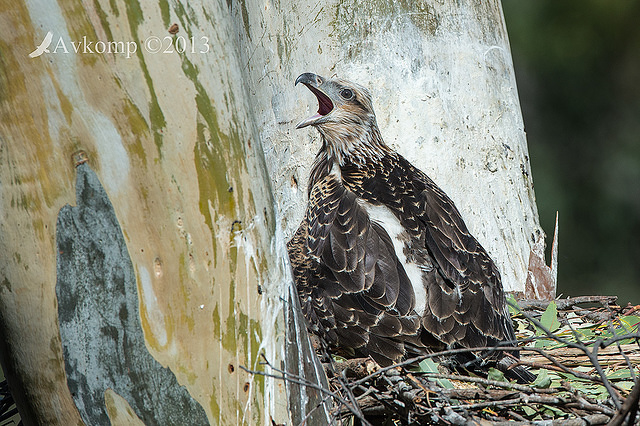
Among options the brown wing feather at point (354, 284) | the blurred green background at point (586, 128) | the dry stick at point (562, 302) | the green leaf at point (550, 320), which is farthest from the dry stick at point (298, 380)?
the blurred green background at point (586, 128)

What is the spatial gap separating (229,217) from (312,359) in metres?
0.63

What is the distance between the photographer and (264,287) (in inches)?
97.3

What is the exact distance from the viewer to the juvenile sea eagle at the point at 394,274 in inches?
135

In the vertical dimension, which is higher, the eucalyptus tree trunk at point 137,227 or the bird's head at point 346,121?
the bird's head at point 346,121

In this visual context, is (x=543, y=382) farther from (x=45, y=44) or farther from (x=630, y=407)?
(x=45, y=44)

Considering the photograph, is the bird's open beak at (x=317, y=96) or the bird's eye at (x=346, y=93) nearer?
the bird's open beak at (x=317, y=96)

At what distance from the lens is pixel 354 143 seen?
4559mm

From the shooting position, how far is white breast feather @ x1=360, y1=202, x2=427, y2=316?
3.53 m

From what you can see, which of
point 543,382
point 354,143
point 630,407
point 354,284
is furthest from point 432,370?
point 354,143

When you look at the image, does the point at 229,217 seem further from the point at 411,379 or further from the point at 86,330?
the point at 411,379

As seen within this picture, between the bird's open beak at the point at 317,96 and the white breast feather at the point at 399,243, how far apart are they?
79 cm

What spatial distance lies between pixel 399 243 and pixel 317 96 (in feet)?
3.93

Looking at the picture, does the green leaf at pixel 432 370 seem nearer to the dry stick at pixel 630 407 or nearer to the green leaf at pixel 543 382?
the green leaf at pixel 543 382

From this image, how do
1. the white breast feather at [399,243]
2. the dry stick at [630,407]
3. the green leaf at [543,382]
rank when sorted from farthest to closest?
the white breast feather at [399,243], the green leaf at [543,382], the dry stick at [630,407]
